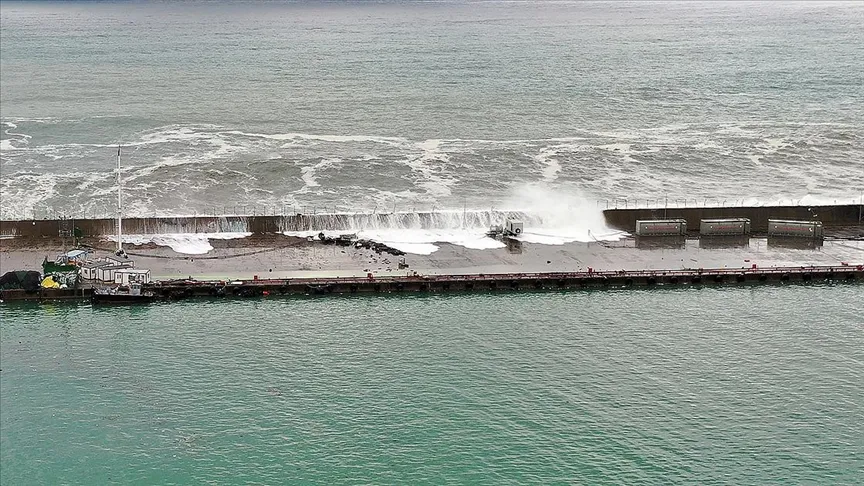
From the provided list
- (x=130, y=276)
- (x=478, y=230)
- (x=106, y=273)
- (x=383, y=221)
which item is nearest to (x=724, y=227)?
(x=478, y=230)

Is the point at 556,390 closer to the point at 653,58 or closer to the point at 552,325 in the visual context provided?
the point at 552,325

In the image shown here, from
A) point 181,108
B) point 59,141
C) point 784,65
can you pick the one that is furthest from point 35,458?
point 784,65

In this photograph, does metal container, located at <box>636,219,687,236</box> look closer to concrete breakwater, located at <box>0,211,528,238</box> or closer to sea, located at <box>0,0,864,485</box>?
sea, located at <box>0,0,864,485</box>

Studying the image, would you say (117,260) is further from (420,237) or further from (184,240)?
(420,237)

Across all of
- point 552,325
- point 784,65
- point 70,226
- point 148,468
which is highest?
point 784,65

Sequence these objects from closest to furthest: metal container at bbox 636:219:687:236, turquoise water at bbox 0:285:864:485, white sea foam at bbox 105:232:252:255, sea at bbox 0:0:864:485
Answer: turquoise water at bbox 0:285:864:485, sea at bbox 0:0:864:485, white sea foam at bbox 105:232:252:255, metal container at bbox 636:219:687:236

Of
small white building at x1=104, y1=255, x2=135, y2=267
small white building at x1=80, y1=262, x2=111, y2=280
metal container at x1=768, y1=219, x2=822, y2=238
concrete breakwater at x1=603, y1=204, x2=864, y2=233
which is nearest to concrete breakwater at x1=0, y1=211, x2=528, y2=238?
small white building at x1=104, y1=255, x2=135, y2=267
